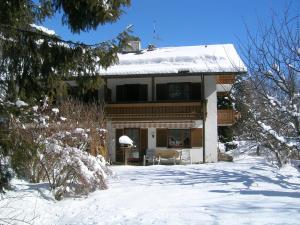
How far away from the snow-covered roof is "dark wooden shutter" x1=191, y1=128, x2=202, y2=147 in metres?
3.35

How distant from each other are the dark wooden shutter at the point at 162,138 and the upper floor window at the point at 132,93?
2.55 m

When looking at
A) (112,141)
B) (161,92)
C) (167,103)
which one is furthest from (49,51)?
(161,92)

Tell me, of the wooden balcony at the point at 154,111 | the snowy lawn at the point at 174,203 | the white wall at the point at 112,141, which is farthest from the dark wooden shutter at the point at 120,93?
the snowy lawn at the point at 174,203

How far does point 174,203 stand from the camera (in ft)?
40.7

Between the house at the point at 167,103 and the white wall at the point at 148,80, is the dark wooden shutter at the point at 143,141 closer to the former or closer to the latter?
the house at the point at 167,103

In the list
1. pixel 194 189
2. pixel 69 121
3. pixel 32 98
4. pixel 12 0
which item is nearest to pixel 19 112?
pixel 32 98

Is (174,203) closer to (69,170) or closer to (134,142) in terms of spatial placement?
(69,170)

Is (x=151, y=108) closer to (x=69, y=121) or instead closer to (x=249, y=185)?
(x=69, y=121)

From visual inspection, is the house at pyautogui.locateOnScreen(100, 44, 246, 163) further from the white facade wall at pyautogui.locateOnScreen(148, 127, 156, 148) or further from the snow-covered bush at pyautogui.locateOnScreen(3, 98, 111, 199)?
the snow-covered bush at pyautogui.locateOnScreen(3, 98, 111, 199)

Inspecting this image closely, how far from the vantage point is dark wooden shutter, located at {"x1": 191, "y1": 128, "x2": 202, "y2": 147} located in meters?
28.6

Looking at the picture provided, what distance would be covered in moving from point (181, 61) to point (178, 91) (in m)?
1.82

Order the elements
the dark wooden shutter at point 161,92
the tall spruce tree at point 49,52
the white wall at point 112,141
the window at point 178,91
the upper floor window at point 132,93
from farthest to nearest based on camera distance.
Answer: the upper floor window at point 132,93 < the dark wooden shutter at point 161,92 < the window at point 178,91 < the white wall at point 112,141 < the tall spruce tree at point 49,52

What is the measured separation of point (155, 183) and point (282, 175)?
14.7ft

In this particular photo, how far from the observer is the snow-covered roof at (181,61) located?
93.0 feet
